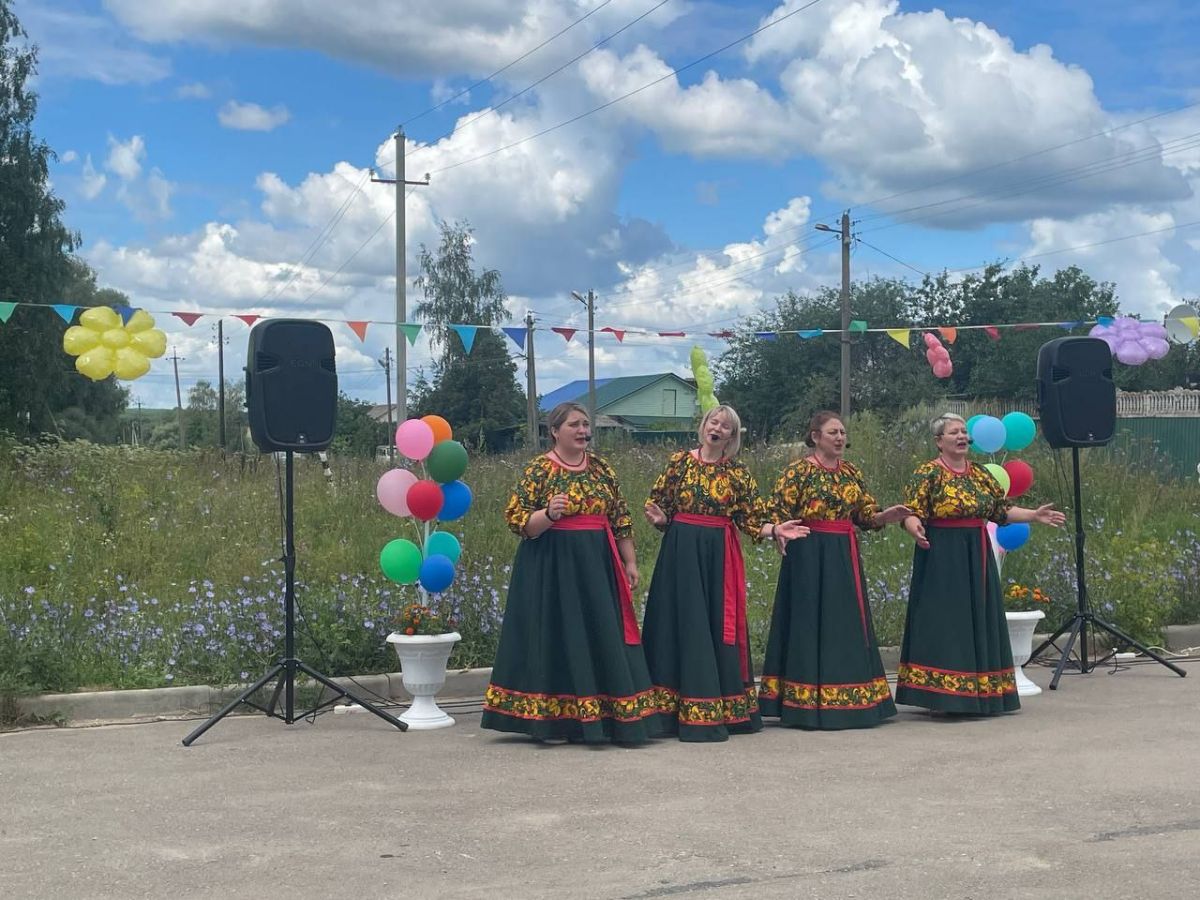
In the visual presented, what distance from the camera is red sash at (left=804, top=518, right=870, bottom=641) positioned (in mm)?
7922

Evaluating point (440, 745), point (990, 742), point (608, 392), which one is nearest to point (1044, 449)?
point (990, 742)

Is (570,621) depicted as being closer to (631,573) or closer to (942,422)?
(631,573)

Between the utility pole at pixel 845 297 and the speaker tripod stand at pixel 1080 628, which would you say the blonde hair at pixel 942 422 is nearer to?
the speaker tripod stand at pixel 1080 628

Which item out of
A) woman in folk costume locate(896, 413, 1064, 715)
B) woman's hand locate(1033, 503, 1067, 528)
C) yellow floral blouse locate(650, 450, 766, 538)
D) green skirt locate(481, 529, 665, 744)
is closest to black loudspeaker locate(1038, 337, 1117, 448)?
woman's hand locate(1033, 503, 1067, 528)

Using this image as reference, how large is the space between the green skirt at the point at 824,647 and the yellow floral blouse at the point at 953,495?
0.64 m

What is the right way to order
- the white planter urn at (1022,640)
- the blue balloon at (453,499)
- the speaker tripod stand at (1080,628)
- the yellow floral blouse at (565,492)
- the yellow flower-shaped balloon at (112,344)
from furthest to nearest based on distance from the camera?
the speaker tripod stand at (1080,628), the yellow flower-shaped balloon at (112,344), the white planter urn at (1022,640), the blue balloon at (453,499), the yellow floral blouse at (565,492)

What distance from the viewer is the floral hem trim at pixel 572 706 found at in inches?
284

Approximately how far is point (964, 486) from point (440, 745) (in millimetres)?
3562

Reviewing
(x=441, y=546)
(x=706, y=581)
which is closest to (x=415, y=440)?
(x=441, y=546)

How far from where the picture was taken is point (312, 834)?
536 centimetres

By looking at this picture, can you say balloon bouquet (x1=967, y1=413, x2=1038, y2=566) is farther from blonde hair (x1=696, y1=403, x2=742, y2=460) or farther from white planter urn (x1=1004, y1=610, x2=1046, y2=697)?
blonde hair (x1=696, y1=403, x2=742, y2=460)

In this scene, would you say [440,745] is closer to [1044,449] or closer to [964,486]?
[964,486]

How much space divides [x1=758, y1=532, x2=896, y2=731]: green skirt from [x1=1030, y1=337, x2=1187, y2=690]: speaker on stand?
2.15 metres

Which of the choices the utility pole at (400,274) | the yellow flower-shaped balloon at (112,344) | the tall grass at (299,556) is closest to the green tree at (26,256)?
the utility pole at (400,274)
